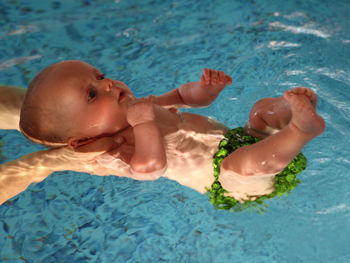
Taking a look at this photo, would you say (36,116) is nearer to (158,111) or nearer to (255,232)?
(158,111)

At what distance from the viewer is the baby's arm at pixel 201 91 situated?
190cm

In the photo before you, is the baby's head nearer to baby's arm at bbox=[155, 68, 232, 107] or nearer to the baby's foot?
baby's arm at bbox=[155, 68, 232, 107]

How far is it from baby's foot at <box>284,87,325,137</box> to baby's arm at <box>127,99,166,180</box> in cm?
60

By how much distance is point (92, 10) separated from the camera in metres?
3.75

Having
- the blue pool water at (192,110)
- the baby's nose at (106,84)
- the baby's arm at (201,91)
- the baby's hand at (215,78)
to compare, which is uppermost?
the baby's nose at (106,84)

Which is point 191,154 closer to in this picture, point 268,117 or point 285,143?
point 268,117

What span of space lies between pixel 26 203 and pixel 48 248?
393 mm

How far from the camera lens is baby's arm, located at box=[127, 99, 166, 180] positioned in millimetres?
1693

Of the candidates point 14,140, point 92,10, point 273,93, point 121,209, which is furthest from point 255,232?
point 92,10

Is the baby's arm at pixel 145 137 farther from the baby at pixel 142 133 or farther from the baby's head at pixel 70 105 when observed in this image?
the baby's head at pixel 70 105

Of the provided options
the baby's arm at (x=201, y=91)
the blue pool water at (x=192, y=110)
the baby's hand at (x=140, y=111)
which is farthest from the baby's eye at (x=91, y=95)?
the blue pool water at (x=192, y=110)

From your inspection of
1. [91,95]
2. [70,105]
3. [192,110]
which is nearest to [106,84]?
[91,95]

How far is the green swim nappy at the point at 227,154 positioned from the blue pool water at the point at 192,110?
0.41 meters

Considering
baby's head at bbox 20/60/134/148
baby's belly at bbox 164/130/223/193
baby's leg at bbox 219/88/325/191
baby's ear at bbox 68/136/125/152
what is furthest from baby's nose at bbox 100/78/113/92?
baby's leg at bbox 219/88/325/191
